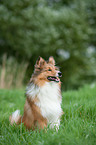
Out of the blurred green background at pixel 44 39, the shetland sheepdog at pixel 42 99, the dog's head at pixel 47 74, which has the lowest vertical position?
the shetland sheepdog at pixel 42 99

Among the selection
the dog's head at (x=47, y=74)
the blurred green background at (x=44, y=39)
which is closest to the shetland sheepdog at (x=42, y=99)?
the dog's head at (x=47, y=74)

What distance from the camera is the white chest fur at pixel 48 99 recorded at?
3.45 m

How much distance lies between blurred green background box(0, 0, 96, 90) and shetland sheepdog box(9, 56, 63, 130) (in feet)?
22.6

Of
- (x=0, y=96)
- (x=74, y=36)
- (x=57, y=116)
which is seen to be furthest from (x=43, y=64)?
(x=74, y=36)

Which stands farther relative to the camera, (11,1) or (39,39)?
(39,39)

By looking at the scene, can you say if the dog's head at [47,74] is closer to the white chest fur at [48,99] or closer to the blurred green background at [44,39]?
the white chest fur at [48,99]

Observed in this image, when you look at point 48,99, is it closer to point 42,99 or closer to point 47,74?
point 42,99

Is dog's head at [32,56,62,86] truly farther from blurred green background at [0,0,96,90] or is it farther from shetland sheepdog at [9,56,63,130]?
blurred green background at [0,0,96,90]

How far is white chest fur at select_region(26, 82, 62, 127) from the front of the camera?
3445 mm

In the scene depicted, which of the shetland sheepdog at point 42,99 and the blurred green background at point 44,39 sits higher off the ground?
the blurred green background at point 44,39

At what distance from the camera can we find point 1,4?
11773 millimetres

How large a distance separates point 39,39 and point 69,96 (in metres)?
6.87

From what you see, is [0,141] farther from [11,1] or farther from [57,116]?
[11,1]

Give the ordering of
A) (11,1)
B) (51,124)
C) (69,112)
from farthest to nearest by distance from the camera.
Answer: (11,1), (69,112), (51,124)
